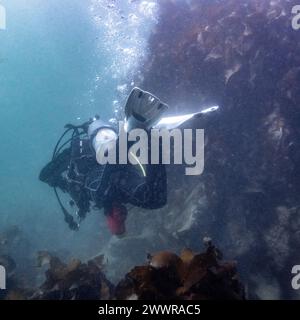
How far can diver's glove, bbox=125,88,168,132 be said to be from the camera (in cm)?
454

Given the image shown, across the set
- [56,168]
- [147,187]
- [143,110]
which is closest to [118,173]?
[147,187]

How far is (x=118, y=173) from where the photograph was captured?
202 inches

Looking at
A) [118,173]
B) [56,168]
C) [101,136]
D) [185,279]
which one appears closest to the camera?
[185,279]

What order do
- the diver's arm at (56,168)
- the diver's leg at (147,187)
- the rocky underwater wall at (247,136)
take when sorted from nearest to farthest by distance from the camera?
the diver's leg at (147,187) < the diver's arm at (56,168) < the rocky underwater wall at (247,136)

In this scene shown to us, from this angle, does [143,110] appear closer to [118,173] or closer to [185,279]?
[118,173]

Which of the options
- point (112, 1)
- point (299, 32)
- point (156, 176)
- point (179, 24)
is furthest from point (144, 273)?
point (112, 1)

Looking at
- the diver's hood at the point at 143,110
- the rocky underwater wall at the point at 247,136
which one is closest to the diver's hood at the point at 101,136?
the diver's hood at the point at 143,110

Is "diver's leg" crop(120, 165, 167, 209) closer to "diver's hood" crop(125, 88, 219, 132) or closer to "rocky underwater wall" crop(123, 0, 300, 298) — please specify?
"diver's hood" crop(125, 88, 219, 132)

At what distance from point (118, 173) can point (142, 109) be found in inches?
42.5

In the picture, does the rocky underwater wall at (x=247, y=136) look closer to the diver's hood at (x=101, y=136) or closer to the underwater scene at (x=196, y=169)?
the underwater scene at (x=196, y=169)

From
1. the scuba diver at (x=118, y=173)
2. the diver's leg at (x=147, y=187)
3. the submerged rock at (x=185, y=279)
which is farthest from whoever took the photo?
the diver's leg at (x=147, y=187)

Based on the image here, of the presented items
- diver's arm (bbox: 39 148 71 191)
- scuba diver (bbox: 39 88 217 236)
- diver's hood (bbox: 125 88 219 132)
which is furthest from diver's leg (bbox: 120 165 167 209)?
diver's arm (bbox: 39 148 71 191)

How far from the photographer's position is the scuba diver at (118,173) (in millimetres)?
4668

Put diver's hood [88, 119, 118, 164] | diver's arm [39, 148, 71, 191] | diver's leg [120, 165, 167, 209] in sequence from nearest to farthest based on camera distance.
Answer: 1. diver's leg [120, 165, 167, 209]
2. diver's hood [88, 119, 118, 164]
3. diver's arm [39, 148, 71, 191]
